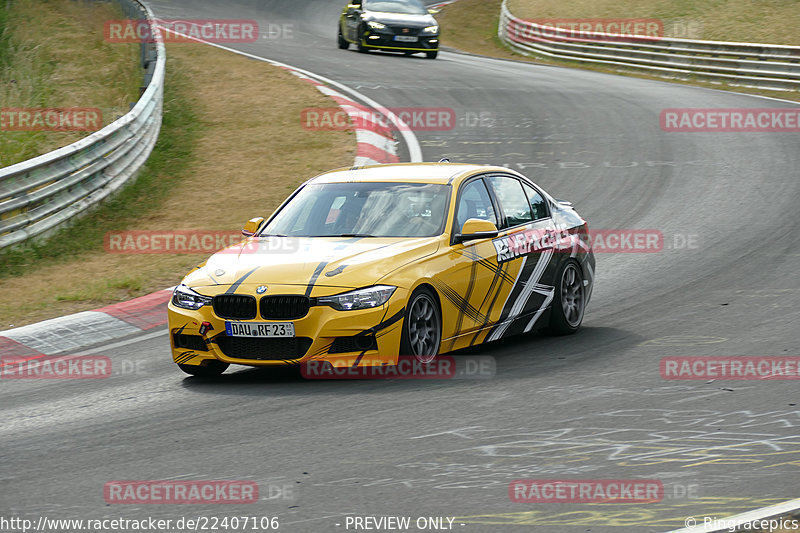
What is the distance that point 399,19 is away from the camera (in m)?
31.7

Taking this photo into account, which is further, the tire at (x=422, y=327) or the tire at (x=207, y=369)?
the tire at (x=207, y=369)

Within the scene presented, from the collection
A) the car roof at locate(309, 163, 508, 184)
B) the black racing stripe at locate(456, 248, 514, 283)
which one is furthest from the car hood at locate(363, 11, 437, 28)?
the black racing stripe at locate(456, 248, 514, 283)

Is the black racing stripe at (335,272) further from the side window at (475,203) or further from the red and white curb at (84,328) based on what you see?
the red and white curb at (84,328)

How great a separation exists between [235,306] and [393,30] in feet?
79.2

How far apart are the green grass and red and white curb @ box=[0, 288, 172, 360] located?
2.29 metres

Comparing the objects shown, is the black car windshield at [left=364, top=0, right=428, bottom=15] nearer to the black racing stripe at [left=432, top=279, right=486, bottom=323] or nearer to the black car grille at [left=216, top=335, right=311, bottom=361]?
the black racing stripe at [left=432, top=279, right=486, bottom=323]

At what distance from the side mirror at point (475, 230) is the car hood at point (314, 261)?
197 millimetres

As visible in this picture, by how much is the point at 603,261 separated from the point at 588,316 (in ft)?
7.08

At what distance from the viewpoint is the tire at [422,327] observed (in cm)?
830

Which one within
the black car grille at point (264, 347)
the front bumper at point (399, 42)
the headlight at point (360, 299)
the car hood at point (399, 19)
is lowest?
the black car grille at point (264, 347)

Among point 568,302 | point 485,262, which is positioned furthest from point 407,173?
point 568,302

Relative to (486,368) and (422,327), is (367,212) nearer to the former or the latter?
(422,327)

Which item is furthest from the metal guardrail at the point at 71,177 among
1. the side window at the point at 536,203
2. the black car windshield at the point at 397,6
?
the black car windshield at the point at 397,6

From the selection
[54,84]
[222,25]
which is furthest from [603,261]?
[222,25]
